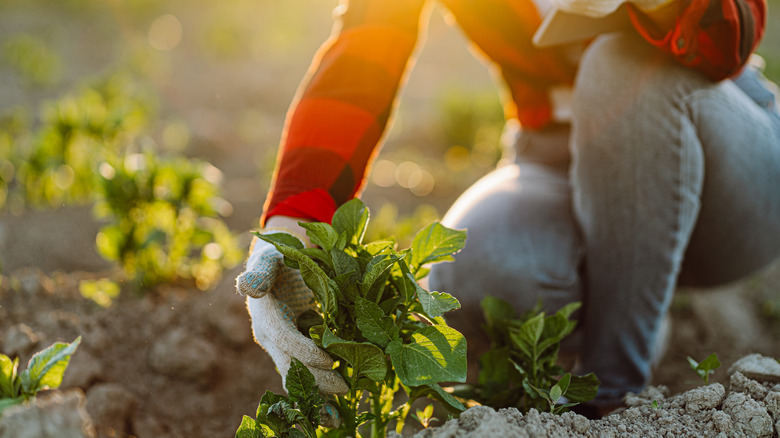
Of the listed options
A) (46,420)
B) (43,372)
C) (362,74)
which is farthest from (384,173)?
(46,420)

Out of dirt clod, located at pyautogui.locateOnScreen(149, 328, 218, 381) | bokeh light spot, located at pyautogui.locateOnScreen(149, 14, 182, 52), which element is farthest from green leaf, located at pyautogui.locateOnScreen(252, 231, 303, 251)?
bokeh light spot, located at pyautogui.locateOnScreen(149, 14, 182, 52)

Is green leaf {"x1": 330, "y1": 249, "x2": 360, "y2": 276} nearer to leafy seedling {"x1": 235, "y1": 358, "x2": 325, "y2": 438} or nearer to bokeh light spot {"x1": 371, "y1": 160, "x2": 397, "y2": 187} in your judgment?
leafy seedling {"x1": 235, "y1": 358, "x2": 325, "y2": 438}

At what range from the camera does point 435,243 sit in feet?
3.44

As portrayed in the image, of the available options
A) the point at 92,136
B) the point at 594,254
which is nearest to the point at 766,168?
the point at 594,254

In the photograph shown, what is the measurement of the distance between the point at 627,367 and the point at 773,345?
1.10 m

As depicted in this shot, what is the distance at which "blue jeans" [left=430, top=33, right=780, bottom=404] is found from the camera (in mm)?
1448

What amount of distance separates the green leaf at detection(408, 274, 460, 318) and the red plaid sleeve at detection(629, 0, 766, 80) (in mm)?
834

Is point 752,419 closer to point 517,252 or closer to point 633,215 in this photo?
point 633,215

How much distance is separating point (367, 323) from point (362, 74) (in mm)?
730

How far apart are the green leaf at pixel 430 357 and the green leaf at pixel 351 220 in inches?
8.3

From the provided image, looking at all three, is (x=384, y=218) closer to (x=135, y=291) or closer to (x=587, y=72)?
(x=135, y=291)

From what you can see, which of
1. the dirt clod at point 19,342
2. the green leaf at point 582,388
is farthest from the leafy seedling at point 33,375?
the green leaf at point 582,388

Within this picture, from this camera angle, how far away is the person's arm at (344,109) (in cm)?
128

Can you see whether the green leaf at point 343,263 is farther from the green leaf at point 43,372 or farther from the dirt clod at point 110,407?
the dirt clod at point 110,407
